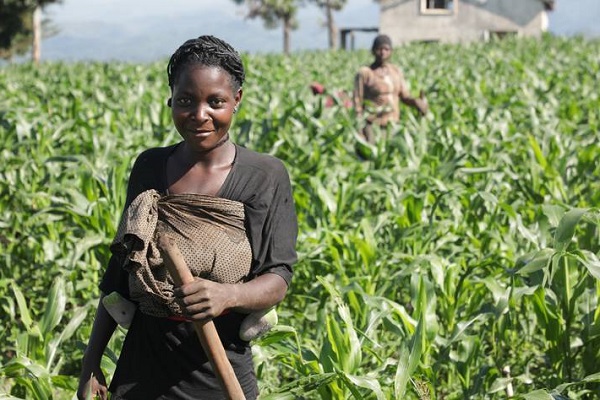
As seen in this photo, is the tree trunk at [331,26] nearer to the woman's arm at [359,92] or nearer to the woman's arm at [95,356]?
the woman's arm at [359,92]

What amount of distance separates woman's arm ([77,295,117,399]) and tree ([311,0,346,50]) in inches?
2485

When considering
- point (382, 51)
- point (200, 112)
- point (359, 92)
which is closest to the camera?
point (200, 112)

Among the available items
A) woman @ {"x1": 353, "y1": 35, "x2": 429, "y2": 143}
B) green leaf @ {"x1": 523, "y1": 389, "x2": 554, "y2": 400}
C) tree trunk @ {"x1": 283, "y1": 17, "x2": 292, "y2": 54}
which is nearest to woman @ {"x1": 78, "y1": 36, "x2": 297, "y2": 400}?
green leaf @ {"x1": 523, "y1": 389, "x2": 554, "y2": 400}

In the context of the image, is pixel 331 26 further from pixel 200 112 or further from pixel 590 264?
pixel 200 112

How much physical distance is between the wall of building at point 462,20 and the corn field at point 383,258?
42.3 meters

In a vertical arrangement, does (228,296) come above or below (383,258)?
above

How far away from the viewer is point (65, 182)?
5711 millimetres

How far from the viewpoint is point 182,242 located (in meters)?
2.08

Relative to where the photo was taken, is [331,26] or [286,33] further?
[331,26]

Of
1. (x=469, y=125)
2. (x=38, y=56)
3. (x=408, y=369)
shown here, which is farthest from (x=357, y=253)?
(x=38, y=56)

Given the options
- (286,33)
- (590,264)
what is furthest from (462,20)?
(590,264)

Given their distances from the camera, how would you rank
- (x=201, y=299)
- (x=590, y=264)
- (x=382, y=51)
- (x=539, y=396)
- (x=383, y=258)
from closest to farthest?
(x=201, y=299) → (x=539, y=396) → (x=590, y=264) → (x=383, y=258) → (x=382, y=51)

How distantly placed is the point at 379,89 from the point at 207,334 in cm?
634

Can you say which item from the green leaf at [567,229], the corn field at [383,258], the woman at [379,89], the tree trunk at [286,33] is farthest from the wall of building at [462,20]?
the green leaf at [567,229]
